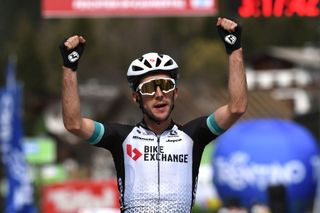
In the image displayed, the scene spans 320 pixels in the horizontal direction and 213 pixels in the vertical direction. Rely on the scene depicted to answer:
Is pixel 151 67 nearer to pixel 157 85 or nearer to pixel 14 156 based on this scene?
pixel 157 85

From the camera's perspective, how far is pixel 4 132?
27.9 meters

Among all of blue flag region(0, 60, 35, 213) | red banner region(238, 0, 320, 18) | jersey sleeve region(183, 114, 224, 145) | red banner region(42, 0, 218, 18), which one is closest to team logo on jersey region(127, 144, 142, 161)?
jersey sleeve region(183, 114, 224, 145)

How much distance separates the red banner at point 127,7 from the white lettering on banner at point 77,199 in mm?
7364

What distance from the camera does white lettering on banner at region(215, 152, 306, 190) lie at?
1105 inches

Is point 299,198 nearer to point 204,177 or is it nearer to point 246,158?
point 246,158

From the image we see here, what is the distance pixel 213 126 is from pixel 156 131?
351 mm

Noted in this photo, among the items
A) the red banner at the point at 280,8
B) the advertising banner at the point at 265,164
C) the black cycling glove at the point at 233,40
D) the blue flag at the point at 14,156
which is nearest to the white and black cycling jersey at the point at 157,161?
the black cycling glove at the point at 233,40

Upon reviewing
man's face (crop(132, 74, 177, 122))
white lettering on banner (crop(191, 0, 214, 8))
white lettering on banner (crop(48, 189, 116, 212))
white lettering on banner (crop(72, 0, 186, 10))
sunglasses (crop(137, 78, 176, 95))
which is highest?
sunglasses (crop(137, 78, 176, 95))

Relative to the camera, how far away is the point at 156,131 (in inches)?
289

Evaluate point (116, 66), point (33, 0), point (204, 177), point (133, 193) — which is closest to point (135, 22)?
point (116, 66)

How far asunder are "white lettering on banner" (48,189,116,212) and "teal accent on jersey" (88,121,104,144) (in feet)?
53.3

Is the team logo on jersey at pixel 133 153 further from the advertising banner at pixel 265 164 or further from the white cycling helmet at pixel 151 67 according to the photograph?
the advertising banner at pixel 265 164

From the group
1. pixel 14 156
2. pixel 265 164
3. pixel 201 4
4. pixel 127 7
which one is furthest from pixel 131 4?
pixel 265 164

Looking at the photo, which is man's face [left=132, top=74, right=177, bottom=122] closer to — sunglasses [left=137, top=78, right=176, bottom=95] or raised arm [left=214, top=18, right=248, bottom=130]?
sunglasses [left=137, top=78, right=176, bottom=95]
